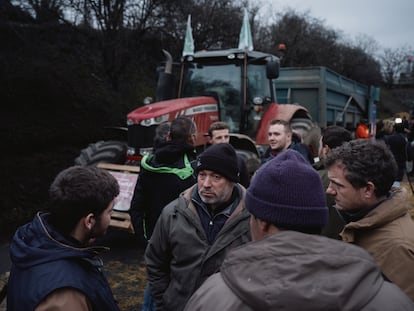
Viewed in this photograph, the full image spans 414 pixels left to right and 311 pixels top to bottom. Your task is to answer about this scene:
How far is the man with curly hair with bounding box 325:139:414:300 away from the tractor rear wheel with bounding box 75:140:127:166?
453cm

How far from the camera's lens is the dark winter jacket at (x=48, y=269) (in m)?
1.45

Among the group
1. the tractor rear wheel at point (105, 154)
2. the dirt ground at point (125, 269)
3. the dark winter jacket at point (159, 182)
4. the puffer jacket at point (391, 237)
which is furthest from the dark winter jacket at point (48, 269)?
the tractor rear wheel at point (105, 154)

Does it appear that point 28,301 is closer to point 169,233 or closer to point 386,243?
point 169,233

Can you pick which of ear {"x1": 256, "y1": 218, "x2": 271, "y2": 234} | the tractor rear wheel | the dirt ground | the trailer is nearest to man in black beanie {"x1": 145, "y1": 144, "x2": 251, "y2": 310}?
ear {"x1": 256, "y1": 218, "x2": 271, "y2": 234}

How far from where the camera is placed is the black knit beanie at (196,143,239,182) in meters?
2.36

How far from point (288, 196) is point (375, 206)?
741 mm

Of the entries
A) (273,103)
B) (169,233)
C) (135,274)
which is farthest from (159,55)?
(169,233)

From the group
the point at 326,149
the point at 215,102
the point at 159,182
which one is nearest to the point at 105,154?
the point at 215,102

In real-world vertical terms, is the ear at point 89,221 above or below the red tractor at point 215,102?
below

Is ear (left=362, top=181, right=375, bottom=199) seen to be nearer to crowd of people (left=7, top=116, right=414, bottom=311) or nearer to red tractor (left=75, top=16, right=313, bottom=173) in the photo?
crowd of people (left=7, top=116, right=414, bottom=311)

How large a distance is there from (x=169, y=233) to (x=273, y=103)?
17.7 ft

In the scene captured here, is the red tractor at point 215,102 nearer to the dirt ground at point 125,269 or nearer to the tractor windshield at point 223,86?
the tractor windshield at point 223,86

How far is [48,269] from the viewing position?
147 centimetres

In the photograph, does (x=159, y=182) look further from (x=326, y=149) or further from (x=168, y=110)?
(x=168, y=110)
